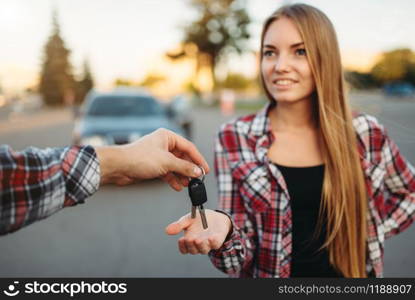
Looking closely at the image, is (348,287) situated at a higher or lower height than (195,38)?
lower

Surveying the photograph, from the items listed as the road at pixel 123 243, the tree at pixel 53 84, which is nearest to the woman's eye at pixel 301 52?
the road at pixel 123 243

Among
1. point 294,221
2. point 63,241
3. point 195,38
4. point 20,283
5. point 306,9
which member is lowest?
point 63,241

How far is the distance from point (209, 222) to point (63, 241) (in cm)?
306

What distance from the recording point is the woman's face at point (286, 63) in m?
1.63

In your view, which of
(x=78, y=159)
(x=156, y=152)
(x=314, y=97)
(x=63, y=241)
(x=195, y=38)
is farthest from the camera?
(x=195, y=38)

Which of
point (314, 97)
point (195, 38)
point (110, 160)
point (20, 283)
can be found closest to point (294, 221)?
point (314, 97)

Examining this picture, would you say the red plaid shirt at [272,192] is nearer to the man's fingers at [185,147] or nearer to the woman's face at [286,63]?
the woman's face at [286,63]

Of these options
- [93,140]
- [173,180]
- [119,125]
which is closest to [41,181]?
[173,180]

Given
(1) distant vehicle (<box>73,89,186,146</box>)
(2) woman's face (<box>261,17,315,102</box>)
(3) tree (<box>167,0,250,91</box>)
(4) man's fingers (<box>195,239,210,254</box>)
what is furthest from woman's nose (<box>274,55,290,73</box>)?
(3) tree (<box>167,0,250,91</box>)

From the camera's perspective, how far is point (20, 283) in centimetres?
142

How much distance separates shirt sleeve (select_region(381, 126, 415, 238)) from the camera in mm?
1699

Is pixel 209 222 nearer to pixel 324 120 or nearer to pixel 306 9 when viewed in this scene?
pixel 324 120

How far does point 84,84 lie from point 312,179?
2645 centimetres

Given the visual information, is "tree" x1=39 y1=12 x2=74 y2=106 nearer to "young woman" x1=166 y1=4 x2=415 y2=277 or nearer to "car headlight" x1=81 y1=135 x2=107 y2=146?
"car headlight" x1=81 y1=135 x2=107 y2=146
